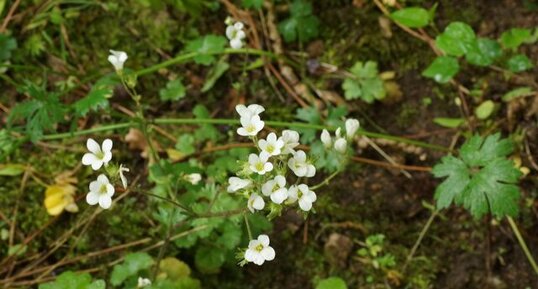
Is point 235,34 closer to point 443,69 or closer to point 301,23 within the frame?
point 301,23

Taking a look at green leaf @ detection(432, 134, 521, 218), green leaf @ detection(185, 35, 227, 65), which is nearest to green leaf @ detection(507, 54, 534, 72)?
green leaf @ detection(432, 134, 521, 218)

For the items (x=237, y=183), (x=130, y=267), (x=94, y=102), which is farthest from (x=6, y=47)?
(x=237, y=183)

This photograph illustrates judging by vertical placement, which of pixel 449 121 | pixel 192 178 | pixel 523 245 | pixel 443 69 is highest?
pixel 443 69

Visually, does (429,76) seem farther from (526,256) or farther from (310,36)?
(526,256)

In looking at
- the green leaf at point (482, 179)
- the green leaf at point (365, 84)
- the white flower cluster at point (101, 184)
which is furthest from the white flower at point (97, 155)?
the green leaf at point (365, 84)

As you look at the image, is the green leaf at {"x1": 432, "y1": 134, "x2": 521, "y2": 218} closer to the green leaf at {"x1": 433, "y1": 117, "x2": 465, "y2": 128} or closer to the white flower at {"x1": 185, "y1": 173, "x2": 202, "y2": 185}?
the green leaf at {"x1": 433, "y1": 117, "x2": 465, "y2": 128}

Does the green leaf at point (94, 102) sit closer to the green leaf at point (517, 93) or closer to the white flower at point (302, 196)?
the white flower at point (302, 196)

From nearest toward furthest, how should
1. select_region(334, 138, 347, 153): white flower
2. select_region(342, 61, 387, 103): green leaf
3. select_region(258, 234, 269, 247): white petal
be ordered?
select_region(258, 234, 269, 247): white petal < select_region(334, 138, 347, 153): white flower < select_region(342, 61, 387, 103): green leaf
